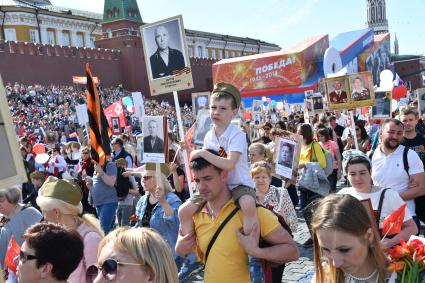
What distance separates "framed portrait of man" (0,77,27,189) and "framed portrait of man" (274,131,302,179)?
168 inches

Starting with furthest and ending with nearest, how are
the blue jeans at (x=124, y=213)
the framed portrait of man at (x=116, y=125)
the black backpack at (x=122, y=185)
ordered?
the framed portrait of man at (x=116, y=125), the blue jeans at (x=124, y=213), the black backpack at (x=122, y=185)

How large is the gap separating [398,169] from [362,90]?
375cm

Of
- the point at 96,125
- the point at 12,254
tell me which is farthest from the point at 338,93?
the point at 12,254

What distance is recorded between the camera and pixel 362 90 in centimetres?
768

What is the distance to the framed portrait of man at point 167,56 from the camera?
4.84m

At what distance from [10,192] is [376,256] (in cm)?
300

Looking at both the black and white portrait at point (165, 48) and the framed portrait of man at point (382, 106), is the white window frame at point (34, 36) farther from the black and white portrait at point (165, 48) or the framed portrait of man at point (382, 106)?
the black and white portrait at point (165, 48)

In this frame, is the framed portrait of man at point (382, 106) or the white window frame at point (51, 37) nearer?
the framed portrait of man at point (382, 106)

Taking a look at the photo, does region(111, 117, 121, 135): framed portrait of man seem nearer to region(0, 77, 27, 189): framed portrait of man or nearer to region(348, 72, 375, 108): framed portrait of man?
region(348, 72, 375, 108): framed portrait of man

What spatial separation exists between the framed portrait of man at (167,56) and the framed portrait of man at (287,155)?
1570mm

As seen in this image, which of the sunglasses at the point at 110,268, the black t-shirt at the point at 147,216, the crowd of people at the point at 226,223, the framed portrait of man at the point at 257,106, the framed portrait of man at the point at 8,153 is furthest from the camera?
the framed portrait of man at the point at 257,106

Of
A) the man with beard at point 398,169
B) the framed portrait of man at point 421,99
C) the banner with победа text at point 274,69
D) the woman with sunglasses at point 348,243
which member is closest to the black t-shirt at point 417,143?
the man with beard at point 398,169

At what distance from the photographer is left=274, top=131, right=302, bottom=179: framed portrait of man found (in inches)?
231

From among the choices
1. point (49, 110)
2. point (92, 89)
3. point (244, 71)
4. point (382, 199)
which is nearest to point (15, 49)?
point (49, 110)
